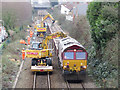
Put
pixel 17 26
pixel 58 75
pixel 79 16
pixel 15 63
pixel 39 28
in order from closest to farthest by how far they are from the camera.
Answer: pixel 58 75, pixel 15 63, pixel 79 16, pixel 39 28, pixel 17 26

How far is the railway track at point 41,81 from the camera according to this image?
1496 cm

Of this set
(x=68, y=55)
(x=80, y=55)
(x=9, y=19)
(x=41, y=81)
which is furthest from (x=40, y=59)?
(x=9, y=19)

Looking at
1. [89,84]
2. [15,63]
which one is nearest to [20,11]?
[15,63]

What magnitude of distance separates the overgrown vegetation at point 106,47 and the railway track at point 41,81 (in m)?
3.86

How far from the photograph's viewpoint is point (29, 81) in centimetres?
1612

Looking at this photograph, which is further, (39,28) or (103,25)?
(39,28)

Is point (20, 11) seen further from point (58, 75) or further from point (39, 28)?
point (58, 75)

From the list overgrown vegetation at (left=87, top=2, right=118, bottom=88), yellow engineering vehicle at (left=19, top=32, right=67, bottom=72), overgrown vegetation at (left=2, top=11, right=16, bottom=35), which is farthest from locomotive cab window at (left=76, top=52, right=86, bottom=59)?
overgrown vegetation at (left=2, top=11, right=16, bottom=35)

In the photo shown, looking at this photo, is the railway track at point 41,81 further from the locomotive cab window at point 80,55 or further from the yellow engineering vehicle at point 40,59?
the locomotive cab window at point 80,55

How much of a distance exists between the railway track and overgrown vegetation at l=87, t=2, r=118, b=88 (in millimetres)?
3856

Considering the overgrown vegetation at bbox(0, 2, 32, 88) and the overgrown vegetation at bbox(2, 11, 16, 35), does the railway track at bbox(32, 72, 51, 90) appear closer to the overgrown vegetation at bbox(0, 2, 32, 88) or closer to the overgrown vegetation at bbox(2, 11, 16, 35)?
the overgrown vegetation at bbox(0, 2, 32, 88)

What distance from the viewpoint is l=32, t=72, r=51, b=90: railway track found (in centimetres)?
1496

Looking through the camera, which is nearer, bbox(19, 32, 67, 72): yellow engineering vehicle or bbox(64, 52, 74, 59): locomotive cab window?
bbox(64, 52, 74, 59): locomotive cab window

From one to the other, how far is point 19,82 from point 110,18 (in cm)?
891
